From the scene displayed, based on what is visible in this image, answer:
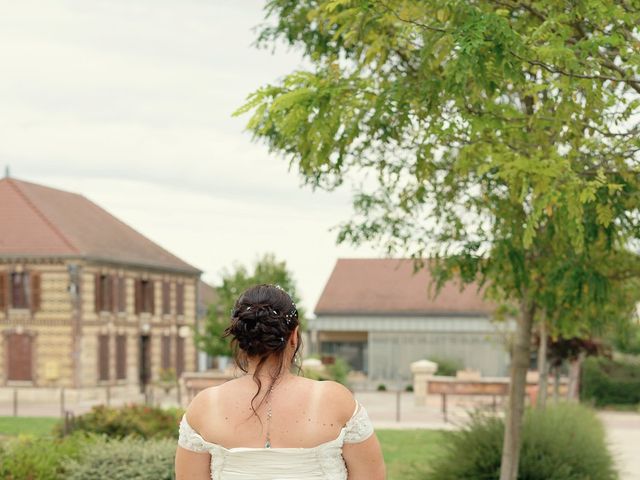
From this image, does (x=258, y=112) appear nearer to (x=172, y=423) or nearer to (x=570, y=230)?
(x=570, y=230)

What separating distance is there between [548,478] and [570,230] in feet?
20.3

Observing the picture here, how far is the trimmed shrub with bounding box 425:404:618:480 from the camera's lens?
13188mm

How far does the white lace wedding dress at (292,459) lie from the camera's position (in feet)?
13.3

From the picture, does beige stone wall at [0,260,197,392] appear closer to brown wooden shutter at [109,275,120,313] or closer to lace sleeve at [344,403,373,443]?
brown wooden shutter at [109,275,120,313]

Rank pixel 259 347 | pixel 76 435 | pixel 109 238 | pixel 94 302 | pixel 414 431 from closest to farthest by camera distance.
→ pixel 259 347, pixel 76 435, pixel 414 431, pixel 94 302, pixel 109 238

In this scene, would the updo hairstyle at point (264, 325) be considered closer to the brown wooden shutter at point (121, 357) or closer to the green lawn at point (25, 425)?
the green lawn at point (25, 425)

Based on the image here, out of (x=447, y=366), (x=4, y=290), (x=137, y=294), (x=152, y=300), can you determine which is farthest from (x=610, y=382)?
(x=4, y=290)

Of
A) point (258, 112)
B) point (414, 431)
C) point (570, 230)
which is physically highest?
point (258, 112)

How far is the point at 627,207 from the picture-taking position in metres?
8.55

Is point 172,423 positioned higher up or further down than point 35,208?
further down

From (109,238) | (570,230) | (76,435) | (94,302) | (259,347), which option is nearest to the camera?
(259,347)

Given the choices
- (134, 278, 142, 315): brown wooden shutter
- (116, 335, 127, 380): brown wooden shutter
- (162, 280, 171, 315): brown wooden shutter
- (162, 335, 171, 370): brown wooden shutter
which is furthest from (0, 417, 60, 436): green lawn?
(162, 280, 171, 315): brown wooden shutter

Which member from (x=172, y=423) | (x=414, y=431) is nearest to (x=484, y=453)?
(x=172, y=423)

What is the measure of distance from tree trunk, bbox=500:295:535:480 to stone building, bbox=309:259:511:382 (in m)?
37.2
